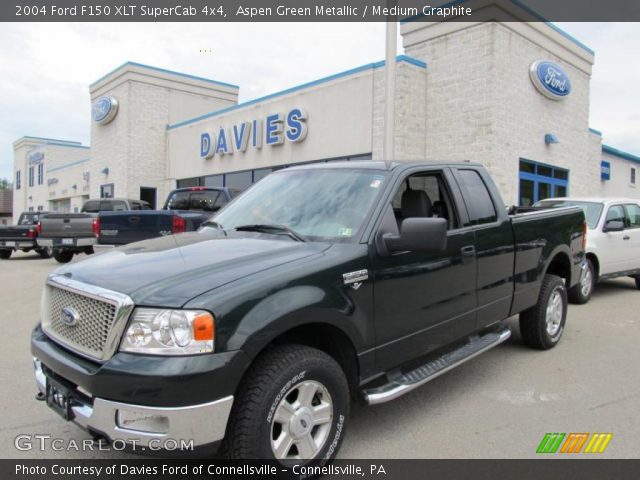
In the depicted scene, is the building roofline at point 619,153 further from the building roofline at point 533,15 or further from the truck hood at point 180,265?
the truck hood at point 180,265

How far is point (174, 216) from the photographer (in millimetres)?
8906

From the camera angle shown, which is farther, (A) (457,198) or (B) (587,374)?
(B) (587,374)

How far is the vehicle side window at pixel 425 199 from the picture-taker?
4.14 m

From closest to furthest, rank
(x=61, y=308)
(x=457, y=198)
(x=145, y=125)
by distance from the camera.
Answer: (x=61, y=308), (x=457, y=198), (x=145, y=125)

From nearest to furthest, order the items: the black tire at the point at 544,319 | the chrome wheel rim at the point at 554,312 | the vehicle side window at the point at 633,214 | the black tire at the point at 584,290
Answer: the black tire at the point at 544,319 → the chrome wheel rim at the point at 554,312 → the black tire at the point at 584,290 → the vehicle side window at the point at 633,214

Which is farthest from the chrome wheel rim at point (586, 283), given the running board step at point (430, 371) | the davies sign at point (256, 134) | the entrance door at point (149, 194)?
the entrance door at point (149, 194)

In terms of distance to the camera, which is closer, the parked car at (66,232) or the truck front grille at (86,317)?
the truck front grille at (86,317)

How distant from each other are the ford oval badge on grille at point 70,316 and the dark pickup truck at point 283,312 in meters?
0.01

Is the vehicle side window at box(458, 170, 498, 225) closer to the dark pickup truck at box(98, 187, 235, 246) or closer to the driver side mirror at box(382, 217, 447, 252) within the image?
the driver side mirror at box(382, 217, 447, 252)

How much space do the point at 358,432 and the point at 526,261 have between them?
2531mm

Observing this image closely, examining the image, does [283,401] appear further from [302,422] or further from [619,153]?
[619,153]

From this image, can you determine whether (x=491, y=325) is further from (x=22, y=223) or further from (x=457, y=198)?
(x=22, y=223)

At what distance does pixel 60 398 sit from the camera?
8.98 feet

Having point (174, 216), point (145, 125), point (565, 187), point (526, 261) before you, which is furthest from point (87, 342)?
point (145, 125)
